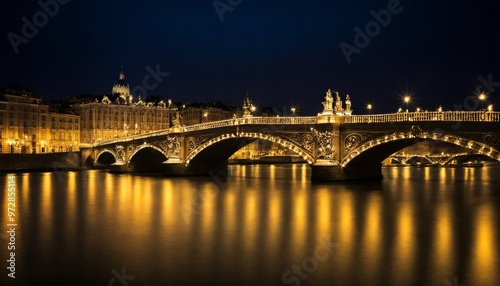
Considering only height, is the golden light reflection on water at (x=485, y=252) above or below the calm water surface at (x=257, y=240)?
below

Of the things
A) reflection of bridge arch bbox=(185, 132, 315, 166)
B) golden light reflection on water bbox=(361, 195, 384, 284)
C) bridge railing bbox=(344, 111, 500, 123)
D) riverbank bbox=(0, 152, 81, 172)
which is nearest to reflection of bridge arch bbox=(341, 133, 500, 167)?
bridge railing bbox=(344, 111, 500, 123)

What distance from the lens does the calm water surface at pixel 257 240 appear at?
38.5 feet

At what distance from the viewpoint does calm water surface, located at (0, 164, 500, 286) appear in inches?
463

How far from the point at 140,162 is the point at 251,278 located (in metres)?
53.3

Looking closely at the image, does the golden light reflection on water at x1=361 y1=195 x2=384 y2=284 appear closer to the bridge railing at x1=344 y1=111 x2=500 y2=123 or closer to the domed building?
the bridge railing at x1=344 y1=111 x2=500 y2=123

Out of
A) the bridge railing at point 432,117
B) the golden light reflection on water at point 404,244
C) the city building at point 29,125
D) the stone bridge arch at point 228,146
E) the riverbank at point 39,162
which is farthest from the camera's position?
the city building at point 29,125

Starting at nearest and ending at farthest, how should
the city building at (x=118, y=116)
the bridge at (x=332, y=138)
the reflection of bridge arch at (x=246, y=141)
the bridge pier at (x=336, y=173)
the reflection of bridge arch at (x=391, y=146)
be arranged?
1. the reflection of bridge arch at (x=391, y=146)
2. the bridge at (x=332, y=138)
3. the bridge pier at (x=336, y=173)
4. the reflection of bridge arch at (x=246, y=141)
5. the city building at (x=118, y=116)

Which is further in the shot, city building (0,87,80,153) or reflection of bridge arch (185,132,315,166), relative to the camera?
city building (0,87,80,153)

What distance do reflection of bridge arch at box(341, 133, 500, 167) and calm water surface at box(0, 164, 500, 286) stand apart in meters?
3.33

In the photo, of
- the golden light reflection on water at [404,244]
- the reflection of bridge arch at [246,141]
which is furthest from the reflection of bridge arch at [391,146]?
the golden light reflection on water at [404,244]

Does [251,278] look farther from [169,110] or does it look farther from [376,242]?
[169,110]

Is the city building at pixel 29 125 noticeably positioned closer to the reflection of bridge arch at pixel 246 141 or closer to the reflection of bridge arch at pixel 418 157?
the reflection of bridge arch at pixel 246 141

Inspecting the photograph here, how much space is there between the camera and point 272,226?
18.9 meters

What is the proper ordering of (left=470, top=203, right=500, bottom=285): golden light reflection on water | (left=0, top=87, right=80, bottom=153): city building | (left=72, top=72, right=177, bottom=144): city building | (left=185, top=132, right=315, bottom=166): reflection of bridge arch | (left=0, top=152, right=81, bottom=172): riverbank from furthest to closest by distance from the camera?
(left=72, top=72, right=177, bottom=144): city building
(left=0, top=87, right=80, bottom=153): city building
(left=0, top=152, right=81, bottom=172): riverbank
(left=185, top=132, right=315, bottom=166): reflection of bridge arch
(left=470, top=203, right=500, bottom=285): golden light reflection on water
